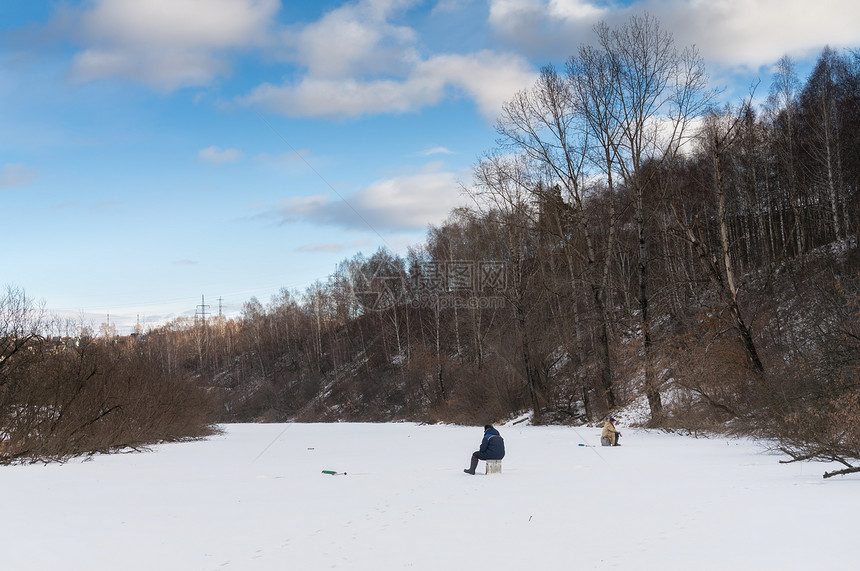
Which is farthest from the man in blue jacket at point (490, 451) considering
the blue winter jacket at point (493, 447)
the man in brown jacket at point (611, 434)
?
the man in brown jacket at point (611, 434)

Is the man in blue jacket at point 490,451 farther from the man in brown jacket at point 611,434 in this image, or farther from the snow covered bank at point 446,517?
the man in brown jacket at point 611,434

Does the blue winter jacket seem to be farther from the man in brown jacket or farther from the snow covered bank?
the man in brown jacket

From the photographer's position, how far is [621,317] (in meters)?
35.0

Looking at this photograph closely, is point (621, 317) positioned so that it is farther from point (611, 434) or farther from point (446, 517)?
point (446, 517)

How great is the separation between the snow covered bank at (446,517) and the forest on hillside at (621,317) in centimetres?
348

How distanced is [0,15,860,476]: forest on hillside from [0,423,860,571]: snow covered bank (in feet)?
11.4

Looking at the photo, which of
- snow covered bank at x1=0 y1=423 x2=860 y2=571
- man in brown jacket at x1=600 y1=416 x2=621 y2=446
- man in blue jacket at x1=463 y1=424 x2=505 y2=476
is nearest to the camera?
snow covered bank at x1=0 y1=423 x2=860 y2=571

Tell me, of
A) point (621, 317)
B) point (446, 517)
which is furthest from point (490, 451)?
point (621, 317)

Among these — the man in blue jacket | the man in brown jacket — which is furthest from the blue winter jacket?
the man in brown jacket

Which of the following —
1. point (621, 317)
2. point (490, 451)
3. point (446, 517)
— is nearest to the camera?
point (446, 517)

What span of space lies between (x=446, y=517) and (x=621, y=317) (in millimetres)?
27521

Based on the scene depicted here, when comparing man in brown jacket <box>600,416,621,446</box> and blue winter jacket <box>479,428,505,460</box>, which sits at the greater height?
blue winter jacket <box>479,428,505,460</box>

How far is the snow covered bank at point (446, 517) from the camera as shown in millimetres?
6906

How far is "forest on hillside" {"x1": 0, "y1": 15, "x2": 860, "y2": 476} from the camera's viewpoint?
20.8m
